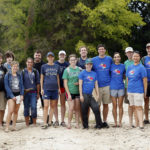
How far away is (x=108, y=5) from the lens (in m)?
18.4

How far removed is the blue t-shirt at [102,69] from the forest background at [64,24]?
37.6 feet

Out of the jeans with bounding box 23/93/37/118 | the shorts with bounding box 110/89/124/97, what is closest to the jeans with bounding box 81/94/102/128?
the shorts with bounding box 110/89/124/97

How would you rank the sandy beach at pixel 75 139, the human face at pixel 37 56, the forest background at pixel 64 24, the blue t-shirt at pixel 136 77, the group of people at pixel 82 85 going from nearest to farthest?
the sandy beach at pixel 75 139
the blue t-shirt at pixel 136 77
the group of people at pixel 82 85
the human face at pixel 37 56
the forest background at pixel 64 24

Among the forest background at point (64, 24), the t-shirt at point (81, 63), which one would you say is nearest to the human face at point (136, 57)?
the t-shirt at point (81, 63)

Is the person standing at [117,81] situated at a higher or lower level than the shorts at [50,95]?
higher

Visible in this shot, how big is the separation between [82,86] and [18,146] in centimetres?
233

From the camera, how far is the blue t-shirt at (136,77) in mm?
6711

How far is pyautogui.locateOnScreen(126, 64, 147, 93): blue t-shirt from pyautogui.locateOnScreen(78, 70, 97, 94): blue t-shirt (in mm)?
972

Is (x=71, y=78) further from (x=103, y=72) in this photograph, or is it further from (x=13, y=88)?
(x=13, y=88)

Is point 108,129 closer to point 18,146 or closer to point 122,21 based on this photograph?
point 18,146

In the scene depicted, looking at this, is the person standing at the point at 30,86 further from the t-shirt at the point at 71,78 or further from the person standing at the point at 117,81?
the person standing at the point at 117,81

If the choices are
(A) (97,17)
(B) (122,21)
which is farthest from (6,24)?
(B) (122,21)

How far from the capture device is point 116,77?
7.14 m

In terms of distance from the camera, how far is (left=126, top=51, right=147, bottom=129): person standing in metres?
6.73
